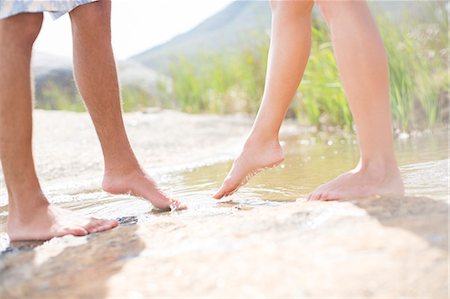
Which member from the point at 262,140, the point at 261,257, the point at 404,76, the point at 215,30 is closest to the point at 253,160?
the point at 262,140

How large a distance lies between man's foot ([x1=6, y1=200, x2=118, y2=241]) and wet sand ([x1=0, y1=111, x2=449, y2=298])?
72mm

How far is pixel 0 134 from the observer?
1.74 m

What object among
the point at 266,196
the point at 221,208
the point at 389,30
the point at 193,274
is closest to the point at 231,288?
the point at 193,274

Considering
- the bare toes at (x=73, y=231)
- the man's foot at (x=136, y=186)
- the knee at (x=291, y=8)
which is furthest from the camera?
the man's foot at (x=136, y=186)

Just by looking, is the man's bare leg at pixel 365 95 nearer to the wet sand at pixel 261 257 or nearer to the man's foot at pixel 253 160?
the wet sand at pixel 261 257

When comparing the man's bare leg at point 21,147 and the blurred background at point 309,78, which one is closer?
the man's bare leg at point 21,147

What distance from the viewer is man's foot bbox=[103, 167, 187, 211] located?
2084 mm

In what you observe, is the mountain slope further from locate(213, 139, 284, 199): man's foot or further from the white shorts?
the white shorts

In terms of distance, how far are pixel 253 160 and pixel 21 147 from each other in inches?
28.2

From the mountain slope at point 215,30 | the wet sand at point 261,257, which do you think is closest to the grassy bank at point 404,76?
the wet sand at point 261,257

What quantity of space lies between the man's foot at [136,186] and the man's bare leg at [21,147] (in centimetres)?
34

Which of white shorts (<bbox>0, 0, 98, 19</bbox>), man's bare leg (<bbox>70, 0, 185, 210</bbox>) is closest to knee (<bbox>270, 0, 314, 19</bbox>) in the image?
man's bare leg (<bbox>70, 0, 185, 210</bbox>)

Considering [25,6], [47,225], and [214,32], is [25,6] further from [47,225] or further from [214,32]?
[214,32]

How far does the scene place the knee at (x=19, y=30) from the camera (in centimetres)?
173
